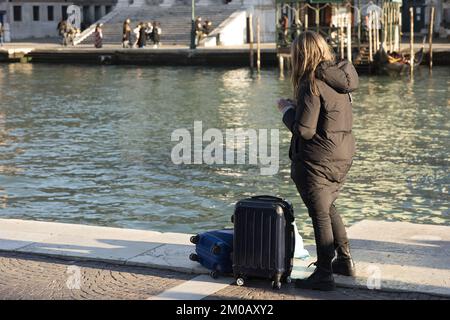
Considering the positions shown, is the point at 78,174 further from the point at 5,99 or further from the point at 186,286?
the point at 5,99

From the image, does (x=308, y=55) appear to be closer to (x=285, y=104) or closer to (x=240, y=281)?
(x=285, y=104)

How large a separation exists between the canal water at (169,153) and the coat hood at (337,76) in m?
5.29

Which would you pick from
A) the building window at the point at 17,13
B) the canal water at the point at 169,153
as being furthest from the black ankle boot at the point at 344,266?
Result: the building window at the point at 17,13

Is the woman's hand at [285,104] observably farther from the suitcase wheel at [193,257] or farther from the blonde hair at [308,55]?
the suitcase wheel at [193,257]

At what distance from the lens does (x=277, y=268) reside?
25.9ft

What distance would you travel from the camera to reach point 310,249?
30.1 feet

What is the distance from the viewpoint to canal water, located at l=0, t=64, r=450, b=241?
15.0 meters

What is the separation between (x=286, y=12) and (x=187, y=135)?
31.7 m

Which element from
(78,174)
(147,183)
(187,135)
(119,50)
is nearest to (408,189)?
(147,183)

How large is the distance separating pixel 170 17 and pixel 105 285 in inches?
1899

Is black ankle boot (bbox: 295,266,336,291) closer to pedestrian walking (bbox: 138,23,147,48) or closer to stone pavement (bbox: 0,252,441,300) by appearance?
stone pavement (bbox: 0,252,441,300)

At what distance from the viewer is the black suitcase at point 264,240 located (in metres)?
7.89

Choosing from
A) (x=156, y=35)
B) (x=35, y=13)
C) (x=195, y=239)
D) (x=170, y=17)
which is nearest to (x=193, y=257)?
(x=195, y=239)

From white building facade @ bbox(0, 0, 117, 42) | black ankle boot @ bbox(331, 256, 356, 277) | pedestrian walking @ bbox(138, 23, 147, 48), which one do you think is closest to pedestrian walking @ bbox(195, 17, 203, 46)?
pedestrian walking @ bbox(138, 23, 147, 48)
